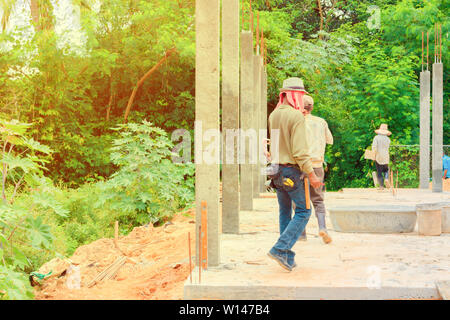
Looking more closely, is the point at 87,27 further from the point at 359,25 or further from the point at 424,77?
the point at 359,25

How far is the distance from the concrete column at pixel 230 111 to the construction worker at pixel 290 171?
2171 millimetres

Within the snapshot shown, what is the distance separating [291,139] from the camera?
6.70 m

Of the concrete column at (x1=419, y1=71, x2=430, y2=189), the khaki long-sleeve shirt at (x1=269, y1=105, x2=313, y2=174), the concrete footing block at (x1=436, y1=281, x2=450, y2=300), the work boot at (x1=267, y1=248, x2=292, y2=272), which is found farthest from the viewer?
the concrete column at (x1=419, y1=71, x2=430, y2=189)

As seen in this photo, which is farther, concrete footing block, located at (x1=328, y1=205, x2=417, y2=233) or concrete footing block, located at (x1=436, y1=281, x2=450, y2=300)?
concrete footing block, located at (x1=328, y1=205, x2=417, y2=233)

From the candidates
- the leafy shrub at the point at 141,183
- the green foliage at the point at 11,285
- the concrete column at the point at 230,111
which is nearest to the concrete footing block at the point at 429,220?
the concrete column at the point at 230,111

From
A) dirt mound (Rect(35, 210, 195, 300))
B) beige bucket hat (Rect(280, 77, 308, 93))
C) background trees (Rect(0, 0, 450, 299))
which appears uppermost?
background trees (Rect(0, 0, 450, 299))

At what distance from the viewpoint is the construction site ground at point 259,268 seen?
19.0 feet

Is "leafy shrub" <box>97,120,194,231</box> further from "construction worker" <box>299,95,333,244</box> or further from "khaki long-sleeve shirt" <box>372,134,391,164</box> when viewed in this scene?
"khaki long-sleeve shirt" <box>372,134,391,164</box>

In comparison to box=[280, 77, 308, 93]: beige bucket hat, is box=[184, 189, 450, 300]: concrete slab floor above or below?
below

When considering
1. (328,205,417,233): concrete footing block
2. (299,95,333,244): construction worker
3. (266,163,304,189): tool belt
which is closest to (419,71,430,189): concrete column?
(328,205,417,233): concrete footing block

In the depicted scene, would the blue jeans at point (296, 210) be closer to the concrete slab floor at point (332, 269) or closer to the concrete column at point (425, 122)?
the concrete slab floor at point (332, 269)

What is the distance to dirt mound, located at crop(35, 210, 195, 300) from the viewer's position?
6.94 metres

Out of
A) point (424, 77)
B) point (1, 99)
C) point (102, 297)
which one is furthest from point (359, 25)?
point (102, 297)

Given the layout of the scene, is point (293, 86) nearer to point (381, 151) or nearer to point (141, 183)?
point (141, 183)
